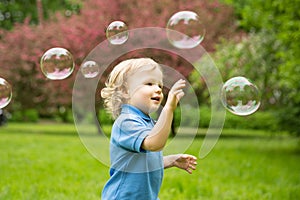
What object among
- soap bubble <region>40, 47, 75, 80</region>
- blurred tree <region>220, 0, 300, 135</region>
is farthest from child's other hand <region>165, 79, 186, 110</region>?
blurred tree <region>220, 0, 300, 135</region>

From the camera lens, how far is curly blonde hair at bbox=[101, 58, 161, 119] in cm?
244

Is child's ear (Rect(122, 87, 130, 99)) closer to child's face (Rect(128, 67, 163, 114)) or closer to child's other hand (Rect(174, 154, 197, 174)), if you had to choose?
child's face (Rect(128, 67, 163, 114))

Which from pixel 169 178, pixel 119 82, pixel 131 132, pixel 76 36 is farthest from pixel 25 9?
pixel 131 132

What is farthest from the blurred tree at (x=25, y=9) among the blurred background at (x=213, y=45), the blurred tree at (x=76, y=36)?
the blurred tree at (x=76, y=36)

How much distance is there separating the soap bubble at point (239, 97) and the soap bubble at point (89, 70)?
3.10ft

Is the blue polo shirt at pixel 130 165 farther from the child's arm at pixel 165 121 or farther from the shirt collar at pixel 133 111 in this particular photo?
the child's arm at pixel 165 121

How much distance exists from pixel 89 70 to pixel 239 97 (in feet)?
3.65

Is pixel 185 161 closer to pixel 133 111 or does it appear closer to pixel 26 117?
pixel 133 111

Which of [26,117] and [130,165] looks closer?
[130,165]

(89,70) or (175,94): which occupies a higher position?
(89,70)

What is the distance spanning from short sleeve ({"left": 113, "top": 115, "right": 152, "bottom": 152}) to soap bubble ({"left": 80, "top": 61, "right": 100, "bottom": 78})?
2.64 ft

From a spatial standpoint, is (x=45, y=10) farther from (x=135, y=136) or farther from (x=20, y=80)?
(x=135, y=136)

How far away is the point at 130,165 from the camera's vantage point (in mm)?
2326

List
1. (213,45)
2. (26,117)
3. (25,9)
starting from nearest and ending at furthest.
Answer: (213,45) → (26,117) → (25,9)
